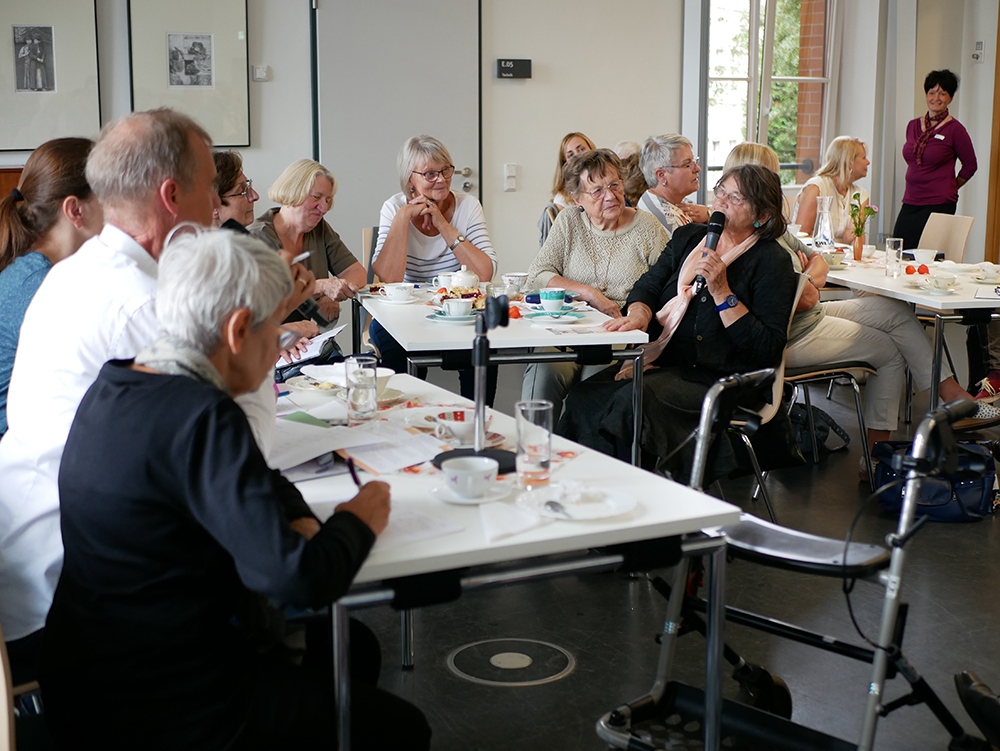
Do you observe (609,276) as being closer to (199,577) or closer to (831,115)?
(199,577)

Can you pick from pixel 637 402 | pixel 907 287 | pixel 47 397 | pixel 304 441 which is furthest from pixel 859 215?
pixel 47 397

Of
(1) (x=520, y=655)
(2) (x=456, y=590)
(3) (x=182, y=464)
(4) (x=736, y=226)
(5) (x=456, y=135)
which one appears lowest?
(1) (x=520, y=655)

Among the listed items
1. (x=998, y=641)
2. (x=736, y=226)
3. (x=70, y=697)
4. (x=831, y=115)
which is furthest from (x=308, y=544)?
(x=831, y=115)

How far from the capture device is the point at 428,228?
179 inches

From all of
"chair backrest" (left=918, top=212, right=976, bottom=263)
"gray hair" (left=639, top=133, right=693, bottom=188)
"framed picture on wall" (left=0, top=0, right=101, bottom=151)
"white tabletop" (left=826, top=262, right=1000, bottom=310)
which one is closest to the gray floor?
"white tabletop" (left=826, top=262, right=1000, bottom=310)

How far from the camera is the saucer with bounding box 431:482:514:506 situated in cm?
159

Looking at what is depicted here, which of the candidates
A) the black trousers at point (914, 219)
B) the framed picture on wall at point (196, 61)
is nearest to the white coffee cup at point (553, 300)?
the framed picture on wall at point (196, 61)

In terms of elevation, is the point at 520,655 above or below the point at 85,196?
below

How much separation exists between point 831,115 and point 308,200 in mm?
6093

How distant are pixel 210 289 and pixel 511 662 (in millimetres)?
1489

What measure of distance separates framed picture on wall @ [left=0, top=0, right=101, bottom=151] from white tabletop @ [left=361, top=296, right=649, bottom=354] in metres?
3.44

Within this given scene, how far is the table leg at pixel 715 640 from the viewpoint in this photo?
1660 millimetres

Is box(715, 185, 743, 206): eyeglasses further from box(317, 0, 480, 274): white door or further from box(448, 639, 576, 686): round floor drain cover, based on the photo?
box(317, 0, 480, 274): white door

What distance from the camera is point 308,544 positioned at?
4.19 ft
